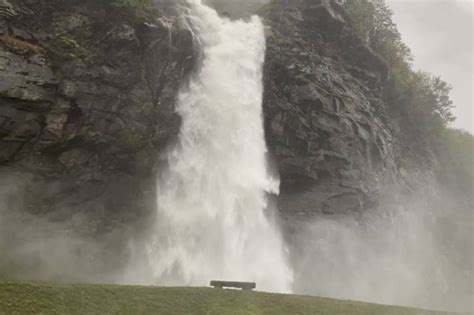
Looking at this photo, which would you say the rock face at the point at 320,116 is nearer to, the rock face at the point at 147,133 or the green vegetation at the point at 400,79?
the rock face at the point at 147,133

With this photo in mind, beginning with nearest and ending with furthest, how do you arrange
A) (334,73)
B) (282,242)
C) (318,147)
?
(282,242), (318,147), (334,73)

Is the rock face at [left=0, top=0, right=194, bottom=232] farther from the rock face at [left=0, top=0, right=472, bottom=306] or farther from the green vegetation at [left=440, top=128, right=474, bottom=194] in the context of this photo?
the green vegetation at [left=440, top=128, right=474, bottom=194]

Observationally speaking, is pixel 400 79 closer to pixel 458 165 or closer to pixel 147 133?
pixel 458 165

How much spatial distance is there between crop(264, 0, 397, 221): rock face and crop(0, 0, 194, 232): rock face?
9.18m

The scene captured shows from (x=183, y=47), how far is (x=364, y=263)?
24.0 meters

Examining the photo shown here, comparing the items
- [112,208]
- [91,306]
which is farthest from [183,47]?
[91,306]

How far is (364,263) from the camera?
40.3 metres

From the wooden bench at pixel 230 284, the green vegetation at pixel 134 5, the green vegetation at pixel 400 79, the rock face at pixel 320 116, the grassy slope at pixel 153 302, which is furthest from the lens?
the green vegetation at pixel 400 79

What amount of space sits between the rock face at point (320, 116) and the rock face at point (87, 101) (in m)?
9.18

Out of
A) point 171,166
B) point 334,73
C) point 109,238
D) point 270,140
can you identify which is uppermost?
point 334,73

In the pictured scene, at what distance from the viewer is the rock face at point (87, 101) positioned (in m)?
28.5

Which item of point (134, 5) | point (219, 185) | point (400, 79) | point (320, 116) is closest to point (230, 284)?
point (219, 185)

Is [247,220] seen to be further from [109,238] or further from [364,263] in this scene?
Answer: [364,263]

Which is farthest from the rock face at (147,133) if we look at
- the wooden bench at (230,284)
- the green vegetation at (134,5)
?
the wooden bench at (230,284)
